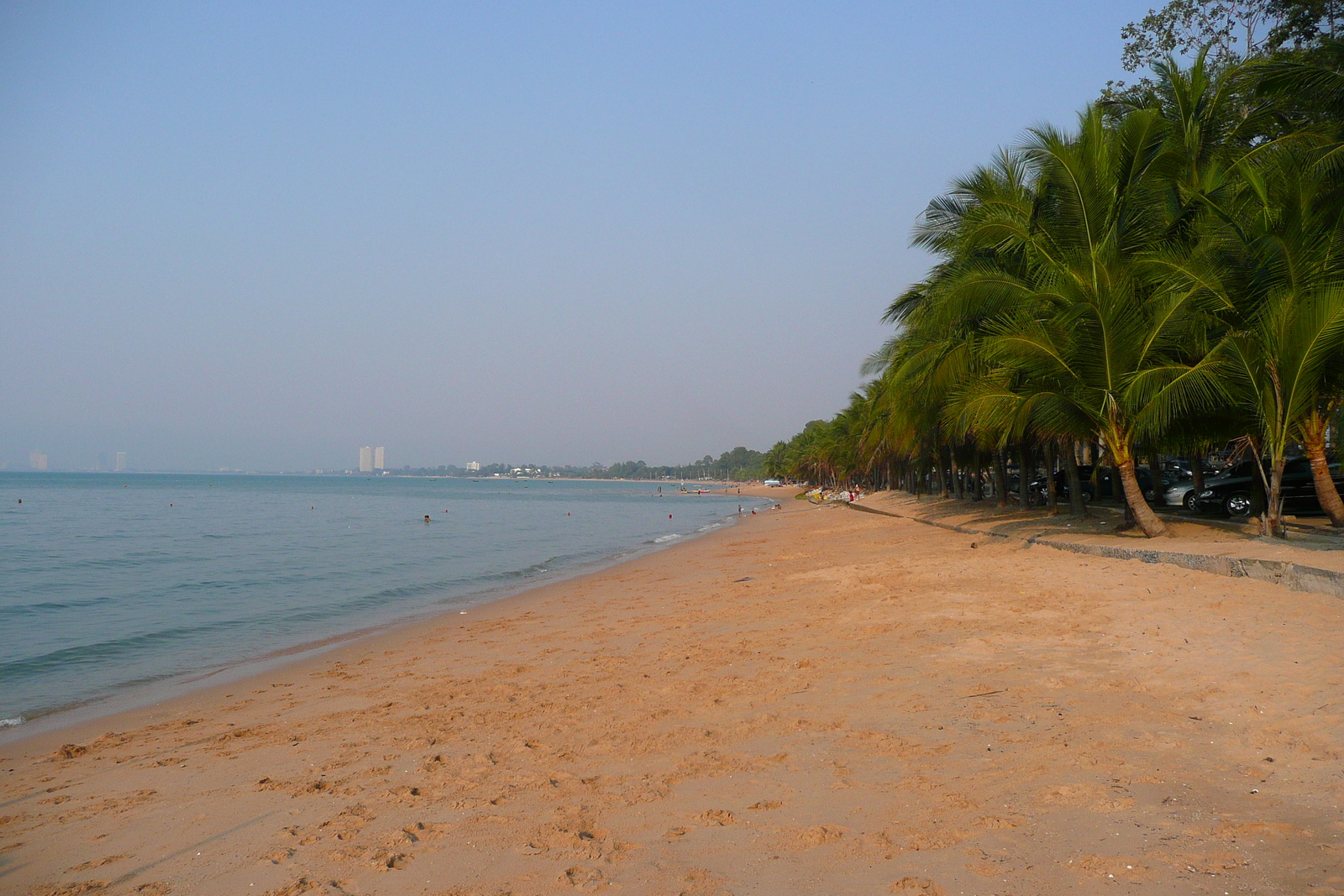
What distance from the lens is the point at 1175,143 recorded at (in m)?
17.2

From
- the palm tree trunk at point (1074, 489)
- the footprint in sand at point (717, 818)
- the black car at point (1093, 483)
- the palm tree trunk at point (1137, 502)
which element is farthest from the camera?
the black car at point (1093, 483)

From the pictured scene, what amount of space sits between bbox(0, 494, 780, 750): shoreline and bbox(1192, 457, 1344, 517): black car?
15.3m

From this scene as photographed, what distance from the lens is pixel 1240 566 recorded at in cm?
1005

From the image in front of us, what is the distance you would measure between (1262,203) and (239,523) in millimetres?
45423

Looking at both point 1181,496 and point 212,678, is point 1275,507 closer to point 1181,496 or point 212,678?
point 1181,496

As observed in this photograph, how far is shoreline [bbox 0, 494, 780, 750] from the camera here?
8.73m

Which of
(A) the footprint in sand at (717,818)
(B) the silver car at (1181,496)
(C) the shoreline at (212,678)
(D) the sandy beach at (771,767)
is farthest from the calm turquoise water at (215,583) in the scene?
(B) the silver car at (1181,496)

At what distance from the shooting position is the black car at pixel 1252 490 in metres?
17.1

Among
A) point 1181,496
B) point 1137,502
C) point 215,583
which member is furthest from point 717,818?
point 1181,496

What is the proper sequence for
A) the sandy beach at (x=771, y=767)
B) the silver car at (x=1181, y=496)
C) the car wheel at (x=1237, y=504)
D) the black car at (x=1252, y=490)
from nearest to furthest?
the sandy beach at (x=771, y=767), the black car at (x=1252, y=490), the car wheel at (x=1237, y=504), the silver car at (x=1181, y=496)

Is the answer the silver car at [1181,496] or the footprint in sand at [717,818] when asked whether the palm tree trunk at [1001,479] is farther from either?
the footprint in sand at [717,818]

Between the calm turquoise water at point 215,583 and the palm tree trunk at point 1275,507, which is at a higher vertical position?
the palm tree trunk at point 1275,507

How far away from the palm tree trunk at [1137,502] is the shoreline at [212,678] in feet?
39.1

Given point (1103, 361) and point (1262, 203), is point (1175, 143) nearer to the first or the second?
point (1262, 203)
